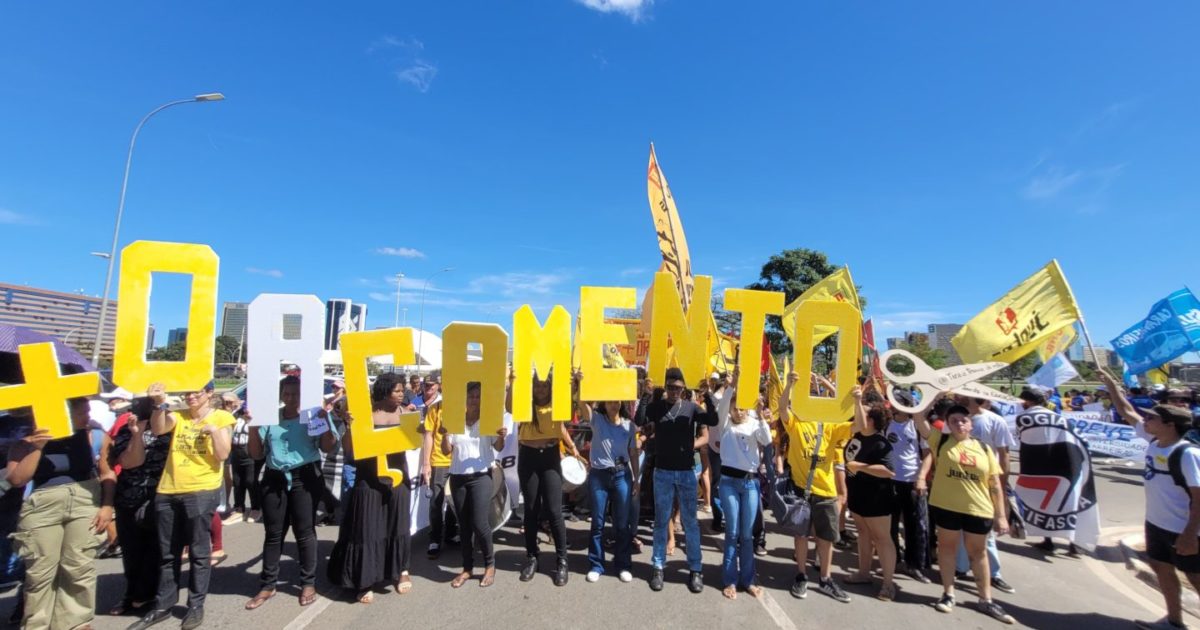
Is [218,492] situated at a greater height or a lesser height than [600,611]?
greater

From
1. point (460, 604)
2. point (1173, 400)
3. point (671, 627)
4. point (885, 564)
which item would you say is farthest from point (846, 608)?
point (1173, 400)

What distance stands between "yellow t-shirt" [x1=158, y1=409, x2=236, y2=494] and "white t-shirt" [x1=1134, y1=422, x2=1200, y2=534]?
7.41 m

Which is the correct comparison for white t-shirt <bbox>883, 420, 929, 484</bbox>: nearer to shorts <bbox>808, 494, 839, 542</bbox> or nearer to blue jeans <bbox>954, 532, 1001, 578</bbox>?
blue jeans <bbox>954, 532, 1001, 578</bbox>

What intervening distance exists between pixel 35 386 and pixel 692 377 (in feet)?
15.8

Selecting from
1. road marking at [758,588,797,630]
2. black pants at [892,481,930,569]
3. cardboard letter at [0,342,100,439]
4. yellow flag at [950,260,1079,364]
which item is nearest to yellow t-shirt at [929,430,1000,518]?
black pants at [892,481,930,569]

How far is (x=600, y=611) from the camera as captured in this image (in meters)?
4.20

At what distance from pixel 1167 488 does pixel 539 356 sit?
5.21 metres

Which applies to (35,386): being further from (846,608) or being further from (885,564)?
(885,564)

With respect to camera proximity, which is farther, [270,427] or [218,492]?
[270,427]

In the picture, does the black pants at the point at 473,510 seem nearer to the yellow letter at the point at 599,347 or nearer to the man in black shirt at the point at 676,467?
the yellow letter at the point at 599,347

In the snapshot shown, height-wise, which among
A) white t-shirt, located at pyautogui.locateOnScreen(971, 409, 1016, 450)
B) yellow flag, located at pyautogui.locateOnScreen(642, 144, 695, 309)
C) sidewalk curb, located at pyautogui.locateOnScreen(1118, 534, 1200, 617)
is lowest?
sidewalk curb, located at pyautogui.locateOnScreen(1118, 534, 1200, 617)

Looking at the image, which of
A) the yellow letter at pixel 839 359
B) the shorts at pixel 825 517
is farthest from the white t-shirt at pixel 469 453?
the shorts at pixel 825 517

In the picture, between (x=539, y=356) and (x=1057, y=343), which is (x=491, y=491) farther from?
(x=1057, y=343)

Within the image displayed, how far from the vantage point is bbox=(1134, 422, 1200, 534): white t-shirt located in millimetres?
3834
